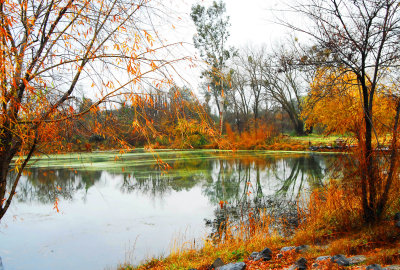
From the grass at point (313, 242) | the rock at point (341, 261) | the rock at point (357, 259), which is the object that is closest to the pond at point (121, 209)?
the grass at point (313, 242)

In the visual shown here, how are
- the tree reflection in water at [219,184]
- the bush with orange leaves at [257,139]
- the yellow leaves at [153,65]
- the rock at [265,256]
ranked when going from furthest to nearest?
the bush with orange leaves at [257,139] → the tree reflection in water at [219,184] → the rock at [265,256] → the yellow leaves at [153,65]

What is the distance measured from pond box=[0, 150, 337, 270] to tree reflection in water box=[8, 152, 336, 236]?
31 mm

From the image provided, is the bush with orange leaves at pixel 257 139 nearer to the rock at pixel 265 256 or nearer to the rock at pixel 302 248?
the rock at pixel 302 248

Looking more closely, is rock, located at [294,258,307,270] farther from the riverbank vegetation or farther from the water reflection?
the water reflection

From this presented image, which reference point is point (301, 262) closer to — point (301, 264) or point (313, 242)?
point (301, 264)

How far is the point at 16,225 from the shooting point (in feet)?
20.7

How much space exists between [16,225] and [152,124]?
5499 millimetres

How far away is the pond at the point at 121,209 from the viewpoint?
4828 millimetres

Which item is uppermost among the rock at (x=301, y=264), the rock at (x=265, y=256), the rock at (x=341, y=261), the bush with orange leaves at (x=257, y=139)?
the bush with orange leaves at (x=257, y=139)

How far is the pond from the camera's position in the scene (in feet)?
15.8

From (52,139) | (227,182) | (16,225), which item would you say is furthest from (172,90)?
(227,182)

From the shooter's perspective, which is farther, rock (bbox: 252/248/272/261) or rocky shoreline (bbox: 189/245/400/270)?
rock (bbox: 252/248/272/261)

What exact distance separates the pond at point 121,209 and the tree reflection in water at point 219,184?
0.03 m

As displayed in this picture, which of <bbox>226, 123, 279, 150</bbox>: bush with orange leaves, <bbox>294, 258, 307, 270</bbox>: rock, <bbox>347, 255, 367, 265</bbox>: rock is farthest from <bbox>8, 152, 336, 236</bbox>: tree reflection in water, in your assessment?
<bbox>226, 123, 279, 150</bbox>: bush with orange leaves
